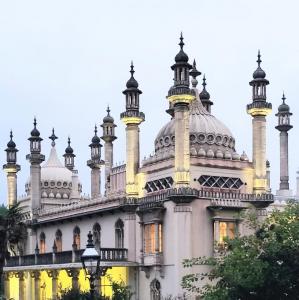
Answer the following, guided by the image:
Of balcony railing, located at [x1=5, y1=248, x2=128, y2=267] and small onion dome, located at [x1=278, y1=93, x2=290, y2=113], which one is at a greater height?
small onion dome, located at [x1=278, y1=93, x2=290, y2=113]

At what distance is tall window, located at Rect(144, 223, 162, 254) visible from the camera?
4506 centimetres

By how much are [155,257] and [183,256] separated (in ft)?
7.51

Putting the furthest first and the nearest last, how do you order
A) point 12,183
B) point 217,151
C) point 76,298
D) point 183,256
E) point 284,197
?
point 12,183 < point 284,197 < point 217,151 < point 183,256 < point 76,298

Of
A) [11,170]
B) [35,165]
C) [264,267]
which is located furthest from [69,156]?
[264,267]

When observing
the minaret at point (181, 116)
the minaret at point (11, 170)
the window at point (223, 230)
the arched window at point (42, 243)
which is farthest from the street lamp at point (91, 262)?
the minaret at point (11, 170)

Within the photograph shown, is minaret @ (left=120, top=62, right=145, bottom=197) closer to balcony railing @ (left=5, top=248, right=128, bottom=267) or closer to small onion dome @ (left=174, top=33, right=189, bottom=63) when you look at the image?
balcony railing @ (left=5, top=248, right=128, bottom=267)

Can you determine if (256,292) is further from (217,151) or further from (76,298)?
(217,151)

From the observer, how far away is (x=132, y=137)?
4819cm

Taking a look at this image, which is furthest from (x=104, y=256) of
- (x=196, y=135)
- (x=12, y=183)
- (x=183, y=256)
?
(x=12, y=183)

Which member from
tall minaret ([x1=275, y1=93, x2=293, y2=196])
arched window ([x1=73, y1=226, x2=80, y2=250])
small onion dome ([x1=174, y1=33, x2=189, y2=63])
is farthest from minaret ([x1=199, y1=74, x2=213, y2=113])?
arched window ([x1=73, y1=226, x2=80, y2=250])

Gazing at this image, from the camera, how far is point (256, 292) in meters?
35.2

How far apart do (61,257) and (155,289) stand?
7443 mm

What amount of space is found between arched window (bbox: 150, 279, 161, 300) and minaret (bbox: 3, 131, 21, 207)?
72.7 feet

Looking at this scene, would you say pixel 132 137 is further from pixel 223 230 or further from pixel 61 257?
pixel 61 257
